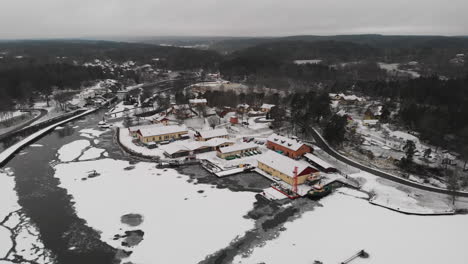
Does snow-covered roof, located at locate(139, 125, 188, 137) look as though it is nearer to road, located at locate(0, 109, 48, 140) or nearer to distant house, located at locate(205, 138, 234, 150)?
distant house, located at locate(205, 138, 234, 150)

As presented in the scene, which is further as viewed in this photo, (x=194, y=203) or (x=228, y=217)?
(x=194, y=203)

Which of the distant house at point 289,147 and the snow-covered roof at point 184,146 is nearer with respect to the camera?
the distant house at point 289,147

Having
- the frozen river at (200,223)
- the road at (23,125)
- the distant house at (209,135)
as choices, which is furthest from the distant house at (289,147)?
the road at (23,125)

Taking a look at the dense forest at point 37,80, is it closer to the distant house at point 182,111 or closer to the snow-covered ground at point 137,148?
the snow-covered ground at point 137,148

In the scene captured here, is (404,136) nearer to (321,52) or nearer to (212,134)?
(212,134)

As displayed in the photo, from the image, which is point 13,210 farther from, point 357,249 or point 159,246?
point 357,249

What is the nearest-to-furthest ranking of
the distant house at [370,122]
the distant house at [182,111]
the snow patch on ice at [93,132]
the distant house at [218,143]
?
the distant house at [218,143] → the snow patch on ice at [93,132] → the distant house at [370,122] → the distant house at [182,111]

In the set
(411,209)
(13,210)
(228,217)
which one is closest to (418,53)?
(411,209)
